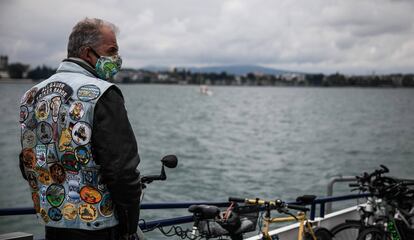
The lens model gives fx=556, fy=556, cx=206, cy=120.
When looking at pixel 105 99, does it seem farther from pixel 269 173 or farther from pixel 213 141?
pixel 213 141

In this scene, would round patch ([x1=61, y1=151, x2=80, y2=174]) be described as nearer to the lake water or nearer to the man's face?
the man's face

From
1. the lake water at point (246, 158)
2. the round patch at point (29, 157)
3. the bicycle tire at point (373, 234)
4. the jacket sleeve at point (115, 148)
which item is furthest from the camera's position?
the lake water at point (246, 158)

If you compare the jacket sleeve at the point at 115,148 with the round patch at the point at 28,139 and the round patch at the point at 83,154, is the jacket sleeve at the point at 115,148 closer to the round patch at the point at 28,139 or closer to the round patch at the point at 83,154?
the round patch at the point at 83,154

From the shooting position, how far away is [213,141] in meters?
40.4

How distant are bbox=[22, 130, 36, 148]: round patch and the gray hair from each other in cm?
42

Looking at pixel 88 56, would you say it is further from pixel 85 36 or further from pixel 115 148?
pixel 115 148

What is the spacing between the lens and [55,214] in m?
2.55

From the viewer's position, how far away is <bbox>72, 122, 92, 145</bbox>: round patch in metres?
2.45

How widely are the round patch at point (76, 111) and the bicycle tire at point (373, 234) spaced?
152 inches

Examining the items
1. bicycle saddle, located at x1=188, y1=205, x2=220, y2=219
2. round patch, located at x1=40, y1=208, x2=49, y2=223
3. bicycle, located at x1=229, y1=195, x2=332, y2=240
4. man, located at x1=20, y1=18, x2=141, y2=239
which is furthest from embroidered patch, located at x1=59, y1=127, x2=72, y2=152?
bicycle, located at x1=229, y1=195, x2=332, y2=240

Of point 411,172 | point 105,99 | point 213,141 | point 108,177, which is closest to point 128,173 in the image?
point 108,177

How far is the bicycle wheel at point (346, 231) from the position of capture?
18.7 ft

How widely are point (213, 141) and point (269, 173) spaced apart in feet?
47.0

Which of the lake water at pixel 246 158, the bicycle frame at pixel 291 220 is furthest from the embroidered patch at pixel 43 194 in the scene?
the lake water at pixel 246 158
